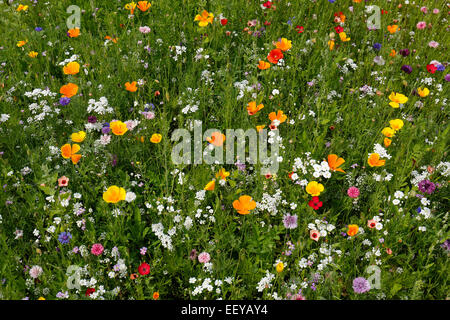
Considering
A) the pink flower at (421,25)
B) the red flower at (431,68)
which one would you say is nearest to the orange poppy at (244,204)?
the red flower at (431,68)

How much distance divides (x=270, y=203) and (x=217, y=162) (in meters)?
0.46

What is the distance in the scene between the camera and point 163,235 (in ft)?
7.50

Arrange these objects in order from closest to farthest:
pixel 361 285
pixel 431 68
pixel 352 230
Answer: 1. pixel 361 285
2. pixel 352 230
3. pixel 431 68

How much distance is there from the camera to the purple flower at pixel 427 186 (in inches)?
96.5

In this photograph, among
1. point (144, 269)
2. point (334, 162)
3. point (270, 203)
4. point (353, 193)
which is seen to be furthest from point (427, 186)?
point (144, 269)

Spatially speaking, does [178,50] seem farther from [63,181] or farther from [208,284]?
[208,284]

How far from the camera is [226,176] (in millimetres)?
2654

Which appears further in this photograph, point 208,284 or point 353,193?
point 353,193

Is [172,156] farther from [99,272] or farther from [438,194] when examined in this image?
[438,194]

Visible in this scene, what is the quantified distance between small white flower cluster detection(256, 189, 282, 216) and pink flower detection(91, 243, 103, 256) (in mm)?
984

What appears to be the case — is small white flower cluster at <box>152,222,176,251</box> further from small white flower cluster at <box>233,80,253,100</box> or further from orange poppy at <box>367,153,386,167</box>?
orange poppy at <box>367,153,386,167</box>

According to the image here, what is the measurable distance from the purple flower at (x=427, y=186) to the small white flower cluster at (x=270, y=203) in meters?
0.92

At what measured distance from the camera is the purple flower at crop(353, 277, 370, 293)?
204 cm


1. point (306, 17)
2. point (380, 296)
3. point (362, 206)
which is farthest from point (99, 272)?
point (306, 17)
